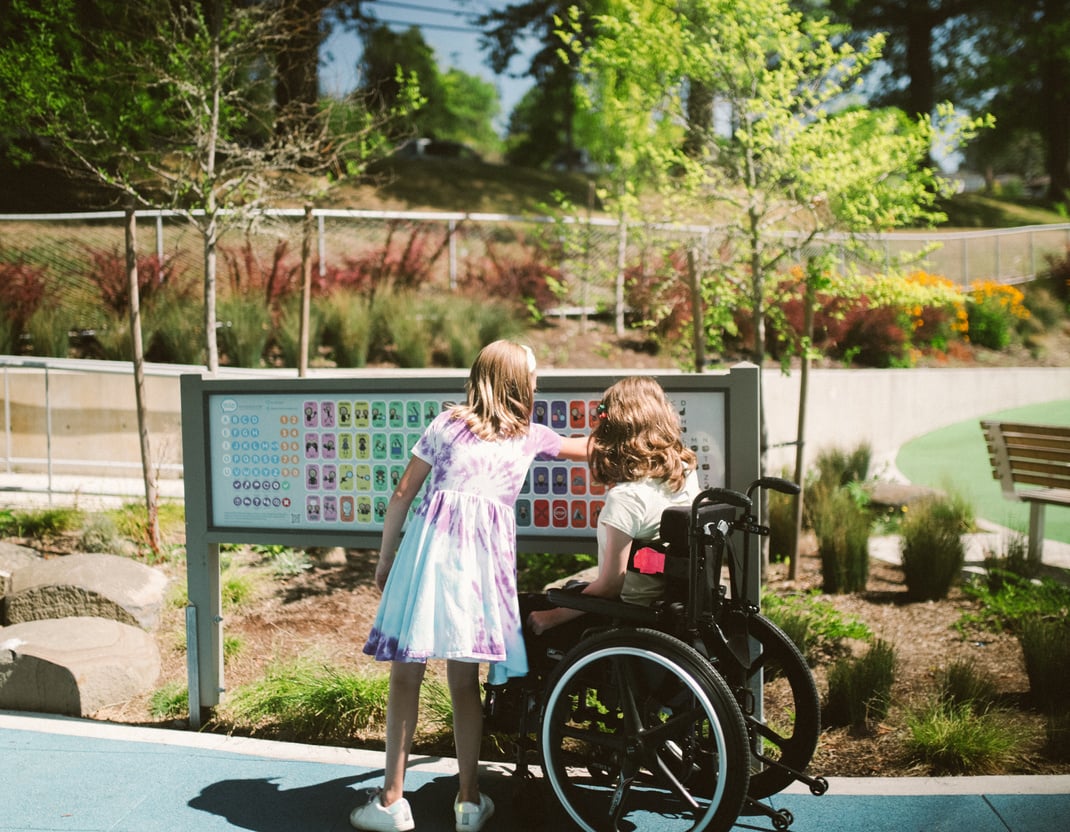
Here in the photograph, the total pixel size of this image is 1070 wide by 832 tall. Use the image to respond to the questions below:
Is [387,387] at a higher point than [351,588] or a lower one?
higher

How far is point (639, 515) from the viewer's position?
329cm

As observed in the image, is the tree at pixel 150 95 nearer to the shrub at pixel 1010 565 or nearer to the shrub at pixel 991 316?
the shrub at pixel 1010 565

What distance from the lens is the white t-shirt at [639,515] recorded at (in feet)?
10.8

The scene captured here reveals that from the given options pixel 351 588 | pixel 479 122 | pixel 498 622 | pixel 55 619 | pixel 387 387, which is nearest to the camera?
pixel 498 622

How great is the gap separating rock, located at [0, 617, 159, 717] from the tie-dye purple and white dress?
1.99 metres

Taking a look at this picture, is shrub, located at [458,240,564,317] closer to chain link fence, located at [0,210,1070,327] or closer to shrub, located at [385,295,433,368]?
chain link fence, located at [0,210,1070,327]

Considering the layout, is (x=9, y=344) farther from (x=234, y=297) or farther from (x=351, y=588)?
(x=351, y=588)

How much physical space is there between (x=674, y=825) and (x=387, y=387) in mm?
1974

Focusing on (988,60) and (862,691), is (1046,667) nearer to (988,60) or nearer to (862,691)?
(862,691)

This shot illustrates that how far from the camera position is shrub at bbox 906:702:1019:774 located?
3.88m

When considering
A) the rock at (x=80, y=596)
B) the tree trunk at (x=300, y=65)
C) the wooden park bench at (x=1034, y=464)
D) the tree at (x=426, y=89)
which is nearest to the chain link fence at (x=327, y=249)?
the tree trunk at (x=300, y=65)

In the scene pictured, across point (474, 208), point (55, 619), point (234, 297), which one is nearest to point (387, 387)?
point (55, 619)

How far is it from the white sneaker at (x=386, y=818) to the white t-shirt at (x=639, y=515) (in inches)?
39.7

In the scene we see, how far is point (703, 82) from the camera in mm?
7566
